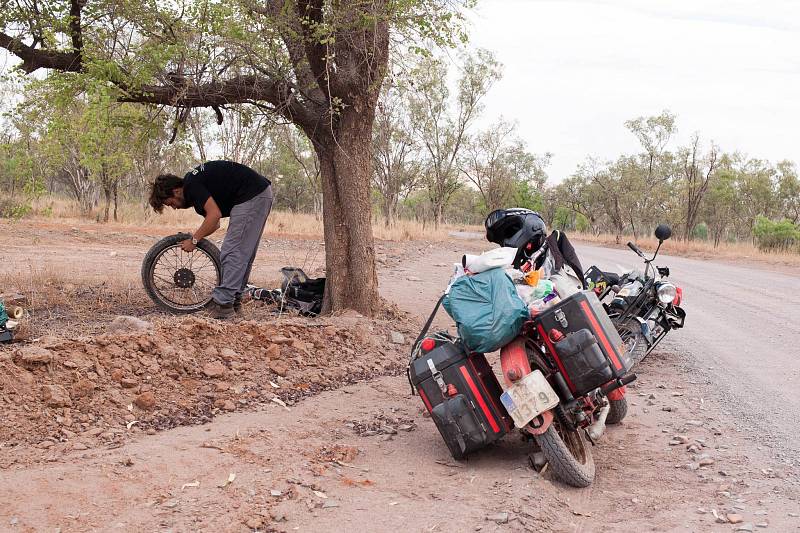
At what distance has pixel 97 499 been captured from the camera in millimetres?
3828

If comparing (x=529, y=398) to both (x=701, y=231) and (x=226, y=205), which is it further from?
(x=701, y=231)

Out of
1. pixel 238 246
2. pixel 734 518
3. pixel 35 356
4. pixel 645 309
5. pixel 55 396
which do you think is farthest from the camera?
pixel 238 246

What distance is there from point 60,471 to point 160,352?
1865 millimetres

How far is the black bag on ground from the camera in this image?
8.85m

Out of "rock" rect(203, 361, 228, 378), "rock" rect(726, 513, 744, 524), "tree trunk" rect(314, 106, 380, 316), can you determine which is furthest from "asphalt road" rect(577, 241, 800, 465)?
"rock" rect(203, 361, 228, 378)

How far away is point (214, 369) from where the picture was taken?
6102 mm

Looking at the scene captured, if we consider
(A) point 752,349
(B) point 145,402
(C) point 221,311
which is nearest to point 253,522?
(B) point 145,402

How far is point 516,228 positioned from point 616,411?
1615 millimetres

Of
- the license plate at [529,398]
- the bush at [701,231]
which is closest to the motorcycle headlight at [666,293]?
the license plate at [529,398]

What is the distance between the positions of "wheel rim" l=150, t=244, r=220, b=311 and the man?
0.45 metres

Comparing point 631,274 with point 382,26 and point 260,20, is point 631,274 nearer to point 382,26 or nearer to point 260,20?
point 382,26

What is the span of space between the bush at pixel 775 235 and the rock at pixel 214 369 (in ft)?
96.4

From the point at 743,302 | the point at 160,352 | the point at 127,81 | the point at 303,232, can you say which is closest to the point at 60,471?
the point at 160,352

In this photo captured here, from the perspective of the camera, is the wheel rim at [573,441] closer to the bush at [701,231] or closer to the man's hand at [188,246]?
the man's hand at [188,246]
